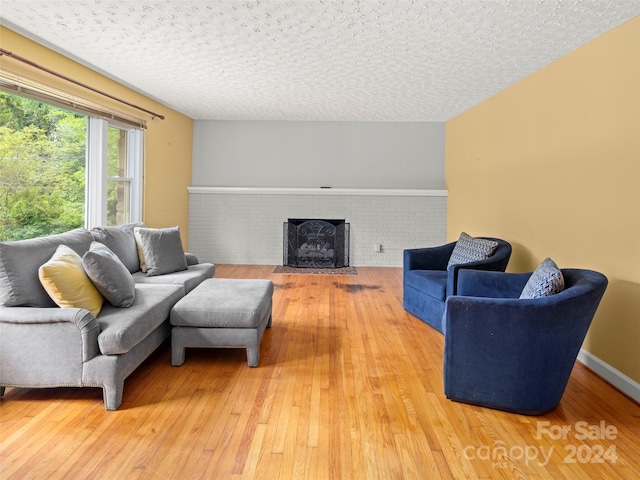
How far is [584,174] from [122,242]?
3.77 m

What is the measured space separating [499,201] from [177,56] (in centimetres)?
354

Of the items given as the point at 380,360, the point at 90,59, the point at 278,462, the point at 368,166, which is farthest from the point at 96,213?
the point at 368,166

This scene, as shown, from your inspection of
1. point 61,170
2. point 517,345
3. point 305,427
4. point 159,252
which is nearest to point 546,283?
point 517,345

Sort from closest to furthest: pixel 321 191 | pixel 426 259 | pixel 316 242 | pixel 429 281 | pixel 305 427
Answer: pixel 305 427
pixel 429 281
pixel 426 259
pixel 321 191
pixel 316 242

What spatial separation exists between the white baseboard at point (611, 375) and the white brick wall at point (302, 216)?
4.25 metres

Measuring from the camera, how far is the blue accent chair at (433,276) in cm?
390

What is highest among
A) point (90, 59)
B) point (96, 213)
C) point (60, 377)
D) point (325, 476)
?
point (90, 59)

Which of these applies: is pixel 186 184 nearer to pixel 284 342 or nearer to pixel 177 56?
pixel 177 56

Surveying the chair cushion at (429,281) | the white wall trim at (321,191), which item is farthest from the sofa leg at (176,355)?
the white wall trim at (321,191)

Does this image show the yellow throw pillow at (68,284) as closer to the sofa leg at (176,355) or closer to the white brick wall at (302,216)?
the sofa leg at (176,355)

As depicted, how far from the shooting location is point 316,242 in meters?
7.53

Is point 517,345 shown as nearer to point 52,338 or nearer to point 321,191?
point 52,338

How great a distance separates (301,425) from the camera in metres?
2.34

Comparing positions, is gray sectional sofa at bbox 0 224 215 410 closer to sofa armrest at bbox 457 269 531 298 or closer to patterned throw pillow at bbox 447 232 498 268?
sofa armrest at bbox 457 269 531 298
